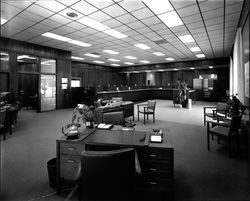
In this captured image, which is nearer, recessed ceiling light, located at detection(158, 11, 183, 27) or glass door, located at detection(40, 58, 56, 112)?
recessed ceiling light, located at detection(158, 11, 183, 27)

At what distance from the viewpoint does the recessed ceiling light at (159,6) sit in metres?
3.67

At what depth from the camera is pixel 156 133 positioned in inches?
82.0

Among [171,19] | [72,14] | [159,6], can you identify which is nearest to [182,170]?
[159,6]

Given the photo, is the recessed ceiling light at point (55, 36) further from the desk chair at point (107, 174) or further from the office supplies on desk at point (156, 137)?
the desk chair at point (107, 174)

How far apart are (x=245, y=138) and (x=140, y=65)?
11.9 metres

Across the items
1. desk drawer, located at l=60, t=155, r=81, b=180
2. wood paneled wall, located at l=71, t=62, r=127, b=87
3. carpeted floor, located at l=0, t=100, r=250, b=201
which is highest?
wood paneled wall, located at l=71, t=62, r=127, b=87

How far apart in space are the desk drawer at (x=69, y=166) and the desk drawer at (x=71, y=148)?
2.5 inches

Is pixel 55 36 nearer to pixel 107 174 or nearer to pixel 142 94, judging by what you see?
pixel 107 174

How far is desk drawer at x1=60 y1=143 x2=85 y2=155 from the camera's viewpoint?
1.87 metres

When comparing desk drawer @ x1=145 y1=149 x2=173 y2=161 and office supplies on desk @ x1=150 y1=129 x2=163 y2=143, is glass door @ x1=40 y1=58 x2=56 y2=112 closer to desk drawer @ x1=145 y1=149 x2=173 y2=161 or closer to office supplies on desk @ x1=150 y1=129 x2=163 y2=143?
office supplies on desk @ x1=150 y1=129 x2=163 y2=143

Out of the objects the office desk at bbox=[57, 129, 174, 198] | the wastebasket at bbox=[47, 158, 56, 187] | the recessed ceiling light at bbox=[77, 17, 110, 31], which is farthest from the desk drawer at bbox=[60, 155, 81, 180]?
the recessed ceiling light at bbox=[77, 17, 110, 31]

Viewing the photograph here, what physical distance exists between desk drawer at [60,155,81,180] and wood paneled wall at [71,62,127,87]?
11478mm

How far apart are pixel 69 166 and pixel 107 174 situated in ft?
3.05

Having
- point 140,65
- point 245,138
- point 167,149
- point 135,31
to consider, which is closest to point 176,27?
point 135,31
